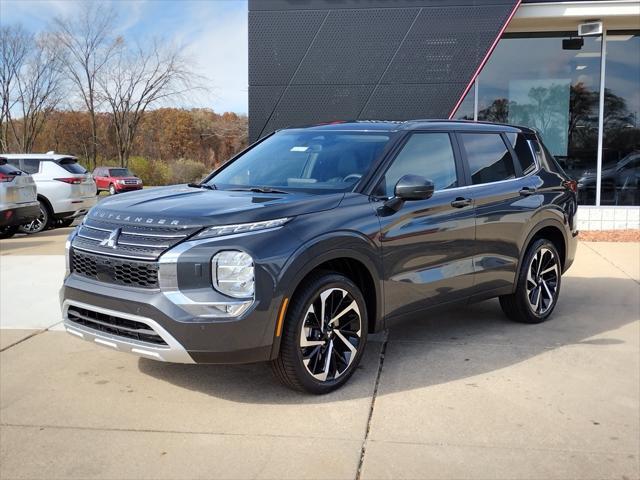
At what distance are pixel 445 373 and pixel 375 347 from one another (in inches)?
29.7

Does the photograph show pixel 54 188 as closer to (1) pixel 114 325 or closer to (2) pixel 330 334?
(1) pixel 114 325

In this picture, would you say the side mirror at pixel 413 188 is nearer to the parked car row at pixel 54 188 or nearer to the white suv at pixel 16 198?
the white suv at pixel 16 198

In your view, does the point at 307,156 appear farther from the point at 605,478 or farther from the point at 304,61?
the point at 304,61

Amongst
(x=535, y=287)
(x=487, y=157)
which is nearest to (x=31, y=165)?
(x=487, y=157)

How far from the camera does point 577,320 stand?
605cm

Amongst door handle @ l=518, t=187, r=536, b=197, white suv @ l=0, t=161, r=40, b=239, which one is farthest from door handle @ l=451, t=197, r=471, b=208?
white suv @ l=0, t=161, r=40, b=239

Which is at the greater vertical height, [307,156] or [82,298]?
[307,156]

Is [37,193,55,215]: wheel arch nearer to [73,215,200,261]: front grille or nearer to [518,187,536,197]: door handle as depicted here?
[73,215,200,261]: front grille

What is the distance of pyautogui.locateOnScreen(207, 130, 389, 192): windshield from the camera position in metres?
4.55

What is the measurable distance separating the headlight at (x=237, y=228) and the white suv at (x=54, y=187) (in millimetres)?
11205

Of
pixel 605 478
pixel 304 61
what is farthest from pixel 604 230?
pixel 605 478

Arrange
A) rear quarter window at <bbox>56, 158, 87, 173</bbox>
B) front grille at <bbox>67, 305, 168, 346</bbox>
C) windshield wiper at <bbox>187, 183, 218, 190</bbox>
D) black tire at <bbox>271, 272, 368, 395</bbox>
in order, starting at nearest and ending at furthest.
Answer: front grille at <bbox>67, 305, 168, 346</bbox> → black tire at <bbox>271, 272, 368, 395</bbox> → windshield wiper at <bbox>187, 183, 218, 190</bbox> → rear quarter window at <bbox>56, 158, 87, 173</bbox>

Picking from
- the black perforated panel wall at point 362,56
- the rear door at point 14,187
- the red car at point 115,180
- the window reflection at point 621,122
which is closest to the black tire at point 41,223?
the rear door at point 14,187

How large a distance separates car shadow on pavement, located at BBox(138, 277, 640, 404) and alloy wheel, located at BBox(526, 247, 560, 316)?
7.4 inches
